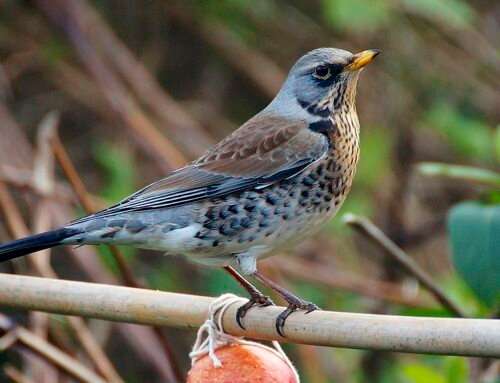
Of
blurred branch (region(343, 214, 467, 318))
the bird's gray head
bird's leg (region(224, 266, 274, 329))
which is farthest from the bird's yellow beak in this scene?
bird's leg (region(224, 266, 274, 329))

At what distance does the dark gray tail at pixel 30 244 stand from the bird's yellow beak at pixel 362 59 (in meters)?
0.99

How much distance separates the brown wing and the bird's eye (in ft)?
0.53

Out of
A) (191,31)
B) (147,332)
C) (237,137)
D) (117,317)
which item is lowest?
(147,332)

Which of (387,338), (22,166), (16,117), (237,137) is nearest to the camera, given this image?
(387,338)

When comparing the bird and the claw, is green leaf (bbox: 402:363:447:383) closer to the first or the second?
the bird

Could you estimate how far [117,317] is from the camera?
2191mm

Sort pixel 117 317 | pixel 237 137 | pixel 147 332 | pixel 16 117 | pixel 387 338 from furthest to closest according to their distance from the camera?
pixel 16 117, pixel 147 332, pixel 237 137, pixel 117 317, pixel 387 338

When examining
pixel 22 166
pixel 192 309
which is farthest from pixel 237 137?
pixel 22 166

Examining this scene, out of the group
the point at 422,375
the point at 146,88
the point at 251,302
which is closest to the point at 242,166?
the point at 251,302

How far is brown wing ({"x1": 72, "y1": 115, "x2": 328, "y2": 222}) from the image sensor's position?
2939 millimetres

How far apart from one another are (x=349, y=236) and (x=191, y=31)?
1.27 m

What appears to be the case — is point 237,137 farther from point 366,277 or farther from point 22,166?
point 366,277

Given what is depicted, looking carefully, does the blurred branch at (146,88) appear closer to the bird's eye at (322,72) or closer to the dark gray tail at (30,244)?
the bird's eye at (322,72)

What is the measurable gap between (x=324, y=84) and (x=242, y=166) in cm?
40
